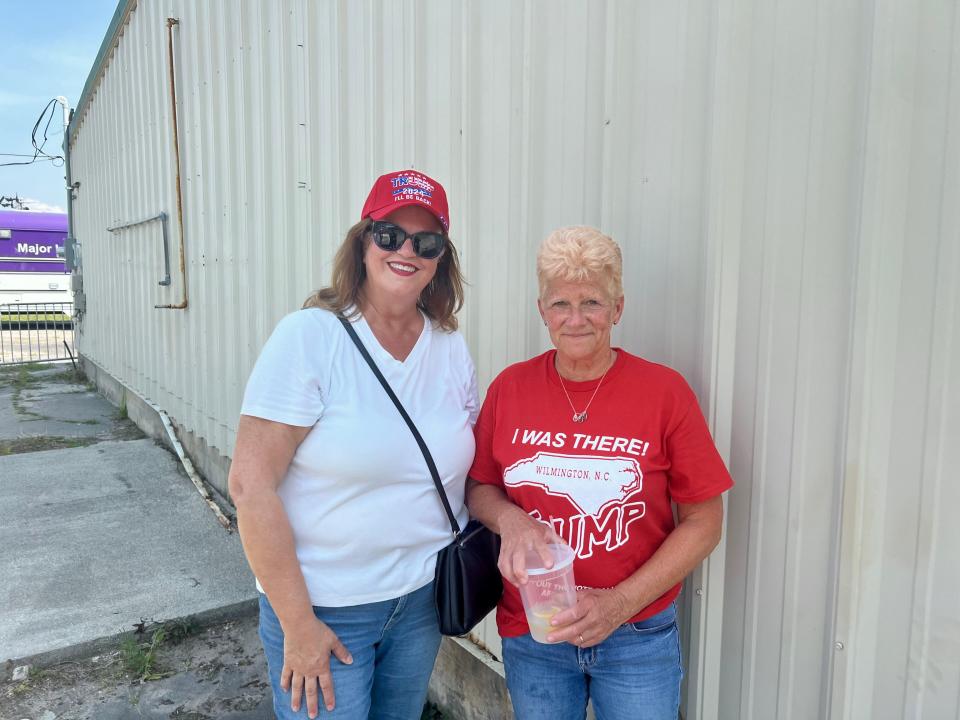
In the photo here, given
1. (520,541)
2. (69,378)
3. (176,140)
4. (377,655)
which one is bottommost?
(69,378)

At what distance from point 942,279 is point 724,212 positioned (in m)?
0.49

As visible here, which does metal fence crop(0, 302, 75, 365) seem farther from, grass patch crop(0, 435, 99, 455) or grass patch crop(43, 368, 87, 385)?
Result: grass patch crop(0, 435, 99, 455)

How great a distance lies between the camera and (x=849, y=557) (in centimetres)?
140

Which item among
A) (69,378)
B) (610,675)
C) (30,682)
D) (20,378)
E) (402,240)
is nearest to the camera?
(610,675)

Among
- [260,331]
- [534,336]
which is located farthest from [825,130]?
[260,331]

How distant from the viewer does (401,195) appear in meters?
1.68

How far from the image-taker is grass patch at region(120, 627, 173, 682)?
9.91 feet

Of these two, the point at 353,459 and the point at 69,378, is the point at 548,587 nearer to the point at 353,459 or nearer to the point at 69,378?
the point at 353,459

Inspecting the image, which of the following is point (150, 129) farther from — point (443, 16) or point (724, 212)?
point (724, 212)

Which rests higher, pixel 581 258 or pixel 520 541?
pixel 581 258

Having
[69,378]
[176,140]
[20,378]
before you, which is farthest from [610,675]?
[20,378]

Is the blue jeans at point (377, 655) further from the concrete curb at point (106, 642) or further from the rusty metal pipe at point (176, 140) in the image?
the rusty metal pipe at point (176, 140)

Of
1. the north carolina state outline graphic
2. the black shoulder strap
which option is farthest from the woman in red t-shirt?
the black shoulder strap

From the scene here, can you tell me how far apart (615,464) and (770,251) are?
59cm
